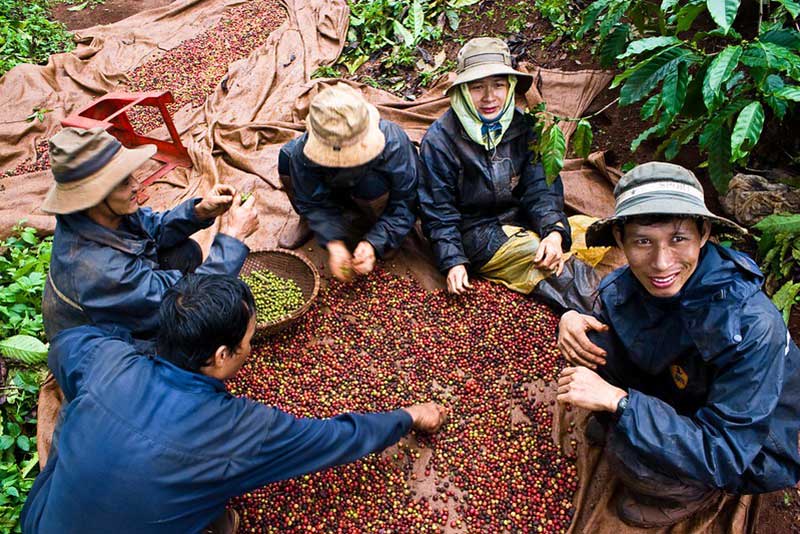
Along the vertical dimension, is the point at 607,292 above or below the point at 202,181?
above

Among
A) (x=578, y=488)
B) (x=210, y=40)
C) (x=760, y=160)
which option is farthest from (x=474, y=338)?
(x=210, y=40)

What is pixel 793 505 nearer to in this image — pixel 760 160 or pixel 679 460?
pixel 679 460

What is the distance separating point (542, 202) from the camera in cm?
358

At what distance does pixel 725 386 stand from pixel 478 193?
80.0 inches

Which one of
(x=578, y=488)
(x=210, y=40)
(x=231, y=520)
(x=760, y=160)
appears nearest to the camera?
(x=231, y=520)

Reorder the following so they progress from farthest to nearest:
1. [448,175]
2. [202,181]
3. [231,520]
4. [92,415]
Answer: [202,181], [448,175], [231,520], [92,415]

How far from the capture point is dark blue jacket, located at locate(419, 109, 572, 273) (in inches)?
138

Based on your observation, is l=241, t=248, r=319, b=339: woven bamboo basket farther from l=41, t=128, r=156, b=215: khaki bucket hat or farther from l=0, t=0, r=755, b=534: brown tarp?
l=41, t=128, r=156, b=215: khaki bucket hat

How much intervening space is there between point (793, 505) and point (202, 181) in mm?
4683

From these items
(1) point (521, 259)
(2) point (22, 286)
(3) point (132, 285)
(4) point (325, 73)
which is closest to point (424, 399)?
(1) point (521, 259)

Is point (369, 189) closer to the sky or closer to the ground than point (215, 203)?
closer to the ground

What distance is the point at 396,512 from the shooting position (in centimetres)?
267

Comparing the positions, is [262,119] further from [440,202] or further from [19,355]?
[19,355]

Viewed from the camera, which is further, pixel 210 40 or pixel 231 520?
pixel 210 40
